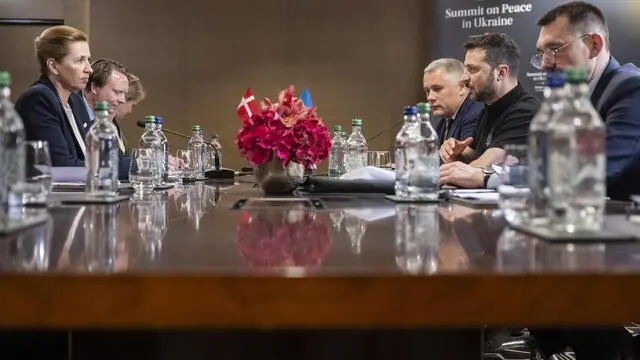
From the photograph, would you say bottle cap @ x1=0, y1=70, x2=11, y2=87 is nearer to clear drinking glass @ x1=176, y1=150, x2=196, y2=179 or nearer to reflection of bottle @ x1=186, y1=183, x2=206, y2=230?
reflection of bottle @ x1=186, y1=183, x2=206, y2=230

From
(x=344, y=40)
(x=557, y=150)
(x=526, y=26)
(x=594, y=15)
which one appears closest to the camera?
(x=557, y=150)

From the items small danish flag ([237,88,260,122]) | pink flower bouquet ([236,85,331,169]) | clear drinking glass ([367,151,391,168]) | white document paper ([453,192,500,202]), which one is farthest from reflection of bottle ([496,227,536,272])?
clear drinking glass ([367,151,391,168])

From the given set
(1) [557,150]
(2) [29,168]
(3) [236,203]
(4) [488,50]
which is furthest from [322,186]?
(4) [488,50]

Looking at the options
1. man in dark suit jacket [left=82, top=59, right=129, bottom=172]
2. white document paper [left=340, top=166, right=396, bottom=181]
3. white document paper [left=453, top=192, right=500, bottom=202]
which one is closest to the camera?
white document paper [left=453, top=192, right=500, bottom=202]

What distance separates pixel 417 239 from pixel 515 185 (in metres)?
0.29

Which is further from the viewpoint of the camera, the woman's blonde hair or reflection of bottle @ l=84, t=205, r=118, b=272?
the woman's blonde hair

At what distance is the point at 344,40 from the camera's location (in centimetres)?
575

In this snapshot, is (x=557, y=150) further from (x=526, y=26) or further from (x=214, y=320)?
(x=526, y=26)

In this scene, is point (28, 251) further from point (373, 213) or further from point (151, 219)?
point (373, 213)

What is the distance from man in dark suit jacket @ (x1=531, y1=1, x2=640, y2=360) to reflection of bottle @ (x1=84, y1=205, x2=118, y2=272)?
123 centimetres

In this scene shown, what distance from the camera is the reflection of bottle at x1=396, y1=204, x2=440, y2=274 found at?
0.78 m

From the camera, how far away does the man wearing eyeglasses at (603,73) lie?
228 cm

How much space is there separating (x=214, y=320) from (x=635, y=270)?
0.46 meters

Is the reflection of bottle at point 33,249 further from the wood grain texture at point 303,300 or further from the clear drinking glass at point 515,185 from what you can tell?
the clear drinking glass at point 515,185
